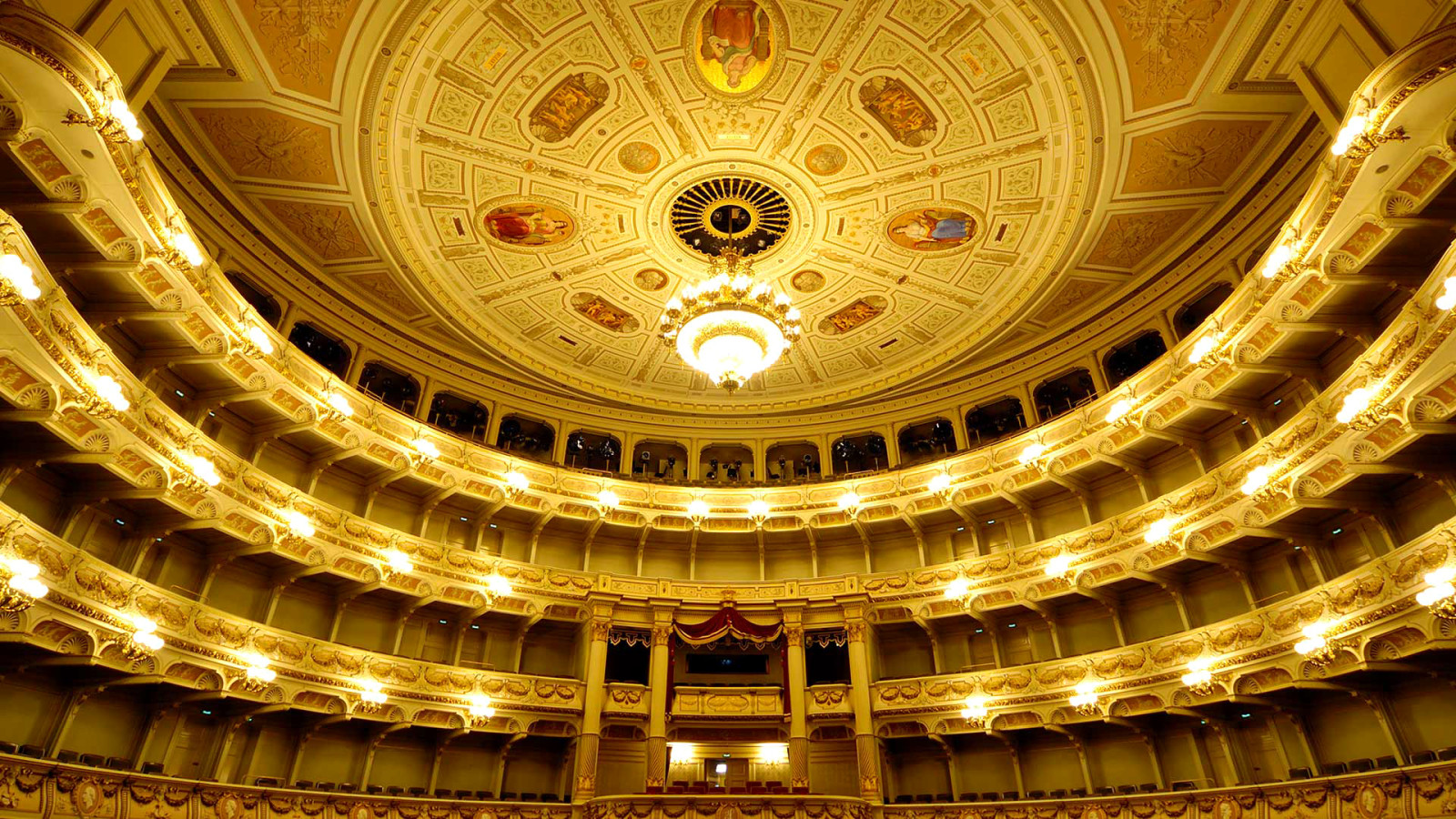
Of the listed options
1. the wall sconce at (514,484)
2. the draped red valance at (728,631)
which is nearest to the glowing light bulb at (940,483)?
the draped red valance at (728,631)

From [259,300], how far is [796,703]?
1511 cm

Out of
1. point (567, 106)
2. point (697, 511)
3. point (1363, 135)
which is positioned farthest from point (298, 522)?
point (1363, 135)

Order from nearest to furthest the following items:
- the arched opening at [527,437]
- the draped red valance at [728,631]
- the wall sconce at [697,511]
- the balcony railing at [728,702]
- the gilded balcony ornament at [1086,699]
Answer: the gilded balcony ornament at [1086,699] → the balcony railing at [728,702] → the draped red valance at [728,631] → the wall sconce at [697,511] → the arched opening at [527,437]

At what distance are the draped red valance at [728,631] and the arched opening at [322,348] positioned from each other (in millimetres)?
10519

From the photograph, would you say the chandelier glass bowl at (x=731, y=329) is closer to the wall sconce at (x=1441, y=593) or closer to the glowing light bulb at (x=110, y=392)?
the glowing light bulb at (x=110, y=392)

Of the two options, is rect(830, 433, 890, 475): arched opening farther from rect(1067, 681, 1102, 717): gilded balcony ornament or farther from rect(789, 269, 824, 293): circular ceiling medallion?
rect(1067, 681, 1102, 717): gilded balcony ornament

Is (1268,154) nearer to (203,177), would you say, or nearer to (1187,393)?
(1187,393)

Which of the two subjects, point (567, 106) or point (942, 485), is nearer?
point (567, 106)

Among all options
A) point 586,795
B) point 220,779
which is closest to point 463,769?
point 586,795

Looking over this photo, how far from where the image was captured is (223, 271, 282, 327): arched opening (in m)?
17.2

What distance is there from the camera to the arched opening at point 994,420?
2181 centimetres

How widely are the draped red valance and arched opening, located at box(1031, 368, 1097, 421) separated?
907cm

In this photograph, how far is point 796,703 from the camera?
1773cm

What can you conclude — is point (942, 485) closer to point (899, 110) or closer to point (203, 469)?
point (899, 110)
